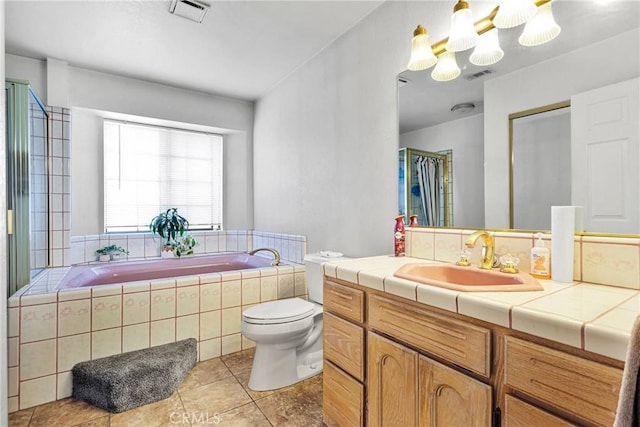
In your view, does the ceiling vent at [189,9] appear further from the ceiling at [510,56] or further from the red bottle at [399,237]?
the red bottle at [399,237]

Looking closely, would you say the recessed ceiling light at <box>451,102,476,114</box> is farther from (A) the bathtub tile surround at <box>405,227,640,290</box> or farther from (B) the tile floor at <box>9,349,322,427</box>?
(B) the tile floor at <box>9,349,322,427</box>

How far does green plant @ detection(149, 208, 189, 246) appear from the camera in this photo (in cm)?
329

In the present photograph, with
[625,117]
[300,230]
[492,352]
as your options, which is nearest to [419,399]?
[492,352]

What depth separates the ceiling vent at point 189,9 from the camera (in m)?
1.95

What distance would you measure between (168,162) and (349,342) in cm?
307

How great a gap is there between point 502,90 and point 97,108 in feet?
10.9

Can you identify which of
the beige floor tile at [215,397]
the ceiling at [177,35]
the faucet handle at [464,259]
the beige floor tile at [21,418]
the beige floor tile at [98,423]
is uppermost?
the ceiling at [177,35]

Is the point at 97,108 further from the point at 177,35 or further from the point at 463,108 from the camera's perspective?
the point at 463,108

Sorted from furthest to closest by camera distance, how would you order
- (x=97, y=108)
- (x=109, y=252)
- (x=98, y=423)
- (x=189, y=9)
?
(x=109, y=252)
(x=97, y=108)
(x=189, y=9)
(x=98, y=423)

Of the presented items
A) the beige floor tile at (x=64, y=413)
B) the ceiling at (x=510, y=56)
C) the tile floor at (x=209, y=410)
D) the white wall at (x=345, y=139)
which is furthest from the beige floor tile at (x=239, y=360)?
the ceiling at (x=510, y=56)

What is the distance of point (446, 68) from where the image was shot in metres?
1.61

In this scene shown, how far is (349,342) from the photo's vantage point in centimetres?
135

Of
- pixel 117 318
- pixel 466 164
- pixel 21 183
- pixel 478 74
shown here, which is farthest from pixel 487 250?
pixel 21 183

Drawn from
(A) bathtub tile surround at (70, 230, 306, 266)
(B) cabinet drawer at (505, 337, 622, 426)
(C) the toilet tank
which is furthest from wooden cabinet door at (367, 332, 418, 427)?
(A) bathtub tile surround at (70, 230, 306, 266)
